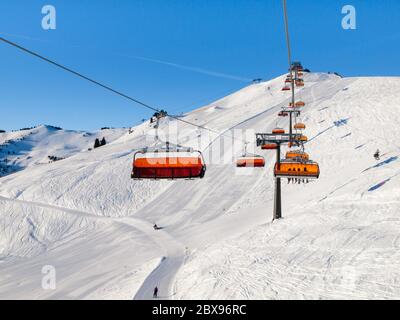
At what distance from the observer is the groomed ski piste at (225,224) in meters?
16.0

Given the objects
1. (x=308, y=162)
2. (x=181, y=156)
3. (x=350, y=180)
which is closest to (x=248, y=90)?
(x=350, y=180)

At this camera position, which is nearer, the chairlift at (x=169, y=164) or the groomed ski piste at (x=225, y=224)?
the chairlift at (x=169, y=164)

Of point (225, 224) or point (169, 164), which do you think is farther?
point (225, 224)

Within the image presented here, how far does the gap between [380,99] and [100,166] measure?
5226 centimetres

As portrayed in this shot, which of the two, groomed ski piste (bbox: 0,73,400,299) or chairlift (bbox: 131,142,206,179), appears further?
groomed ski piste (bbox: 0,73,400,299)

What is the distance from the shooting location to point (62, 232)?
38062mm

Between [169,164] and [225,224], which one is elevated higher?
[169,164]

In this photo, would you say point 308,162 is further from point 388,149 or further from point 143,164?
point 388,149

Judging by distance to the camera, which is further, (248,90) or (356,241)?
(248,90)

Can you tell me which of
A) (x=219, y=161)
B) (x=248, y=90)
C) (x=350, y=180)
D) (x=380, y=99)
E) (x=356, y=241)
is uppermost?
(x=248, y=90)

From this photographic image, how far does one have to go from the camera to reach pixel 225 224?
3130 cm

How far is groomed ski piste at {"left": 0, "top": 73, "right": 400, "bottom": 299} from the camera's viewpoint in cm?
1599
